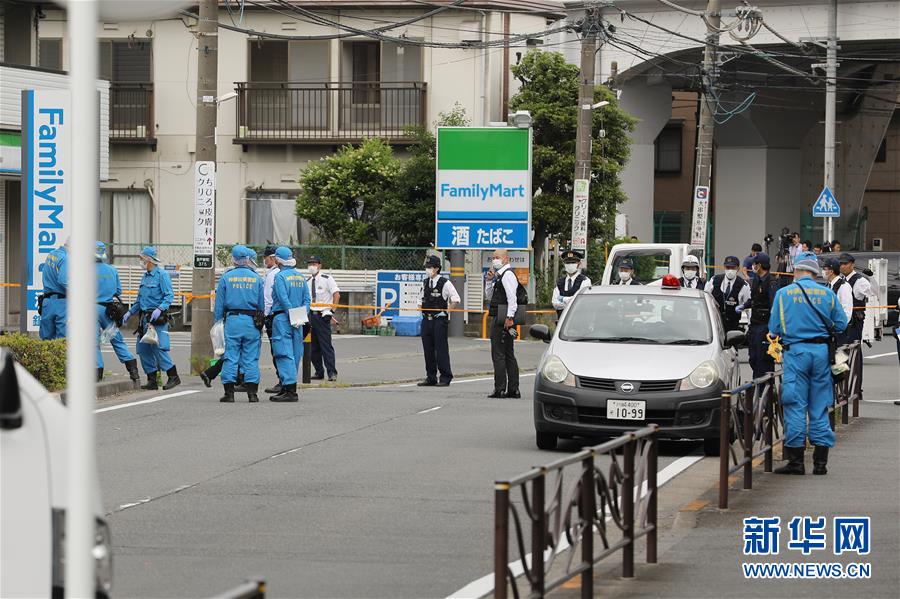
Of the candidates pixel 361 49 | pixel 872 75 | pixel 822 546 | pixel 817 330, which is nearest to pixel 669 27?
pixel 361 49

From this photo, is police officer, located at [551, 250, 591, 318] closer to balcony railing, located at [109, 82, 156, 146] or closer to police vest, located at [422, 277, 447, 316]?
police vest, located at [422, 277, 447, 316]

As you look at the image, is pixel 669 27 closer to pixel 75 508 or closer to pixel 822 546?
pixel 822 546

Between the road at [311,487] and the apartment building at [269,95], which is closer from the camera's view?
the road at [311,487]

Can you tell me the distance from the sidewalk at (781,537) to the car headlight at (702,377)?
99cm

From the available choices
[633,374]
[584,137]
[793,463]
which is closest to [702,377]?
[633,374]

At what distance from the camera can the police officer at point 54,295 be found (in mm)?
17812

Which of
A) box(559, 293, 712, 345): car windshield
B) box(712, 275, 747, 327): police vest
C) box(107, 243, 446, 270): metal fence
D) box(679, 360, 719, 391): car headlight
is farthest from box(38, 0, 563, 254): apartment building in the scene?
box(679, 360, 719, 391): car headlight

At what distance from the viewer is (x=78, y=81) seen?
11.9 ft

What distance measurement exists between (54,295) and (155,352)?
63.3 inches

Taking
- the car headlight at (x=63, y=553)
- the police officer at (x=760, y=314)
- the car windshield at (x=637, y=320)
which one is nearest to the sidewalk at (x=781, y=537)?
the car windshield at (x=637, y=320)

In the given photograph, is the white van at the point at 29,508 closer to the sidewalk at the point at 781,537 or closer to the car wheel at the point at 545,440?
the sidewalk at the point at 781,537

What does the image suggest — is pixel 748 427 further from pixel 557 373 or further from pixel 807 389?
pixel 557 373

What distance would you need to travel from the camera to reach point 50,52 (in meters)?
36.8

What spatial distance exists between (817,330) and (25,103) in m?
12.8
